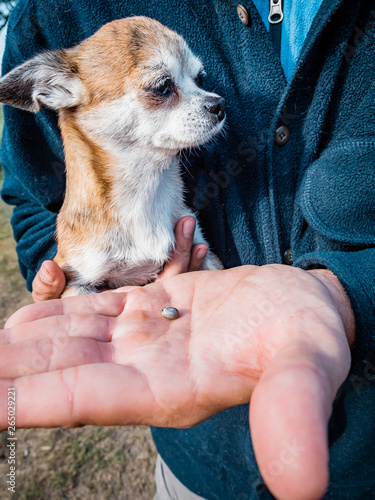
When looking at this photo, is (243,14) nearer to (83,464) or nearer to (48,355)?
(48,355)

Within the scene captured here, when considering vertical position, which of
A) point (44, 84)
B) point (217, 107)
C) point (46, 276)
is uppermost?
point (44, 84)

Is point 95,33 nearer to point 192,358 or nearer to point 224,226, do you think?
point 224,226

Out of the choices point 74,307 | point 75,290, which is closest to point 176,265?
point 75,290

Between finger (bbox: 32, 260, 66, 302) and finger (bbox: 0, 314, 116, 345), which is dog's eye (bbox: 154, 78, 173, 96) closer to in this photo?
finger (bbox: 32, 260, 66, 302)

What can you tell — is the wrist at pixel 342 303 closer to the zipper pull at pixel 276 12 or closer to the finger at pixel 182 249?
the finger at pixel 182 249

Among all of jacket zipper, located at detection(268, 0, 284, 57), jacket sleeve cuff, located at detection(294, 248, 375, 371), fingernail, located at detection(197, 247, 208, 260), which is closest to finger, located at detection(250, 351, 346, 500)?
jacket sleeve cuff, located at detection(294, 248, 375, 371)
